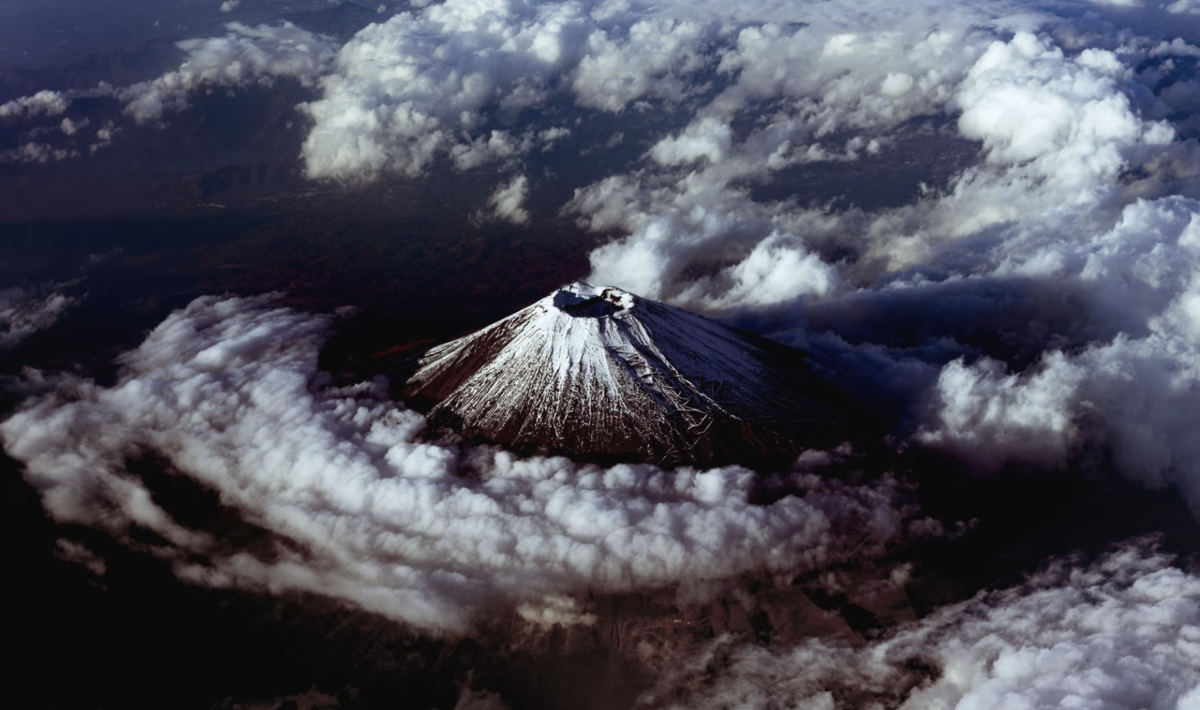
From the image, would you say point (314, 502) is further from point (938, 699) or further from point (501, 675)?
point (938, 699)

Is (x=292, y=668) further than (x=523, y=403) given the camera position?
No

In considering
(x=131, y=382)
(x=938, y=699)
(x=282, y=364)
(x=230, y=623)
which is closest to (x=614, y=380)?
(x=938, y=699)

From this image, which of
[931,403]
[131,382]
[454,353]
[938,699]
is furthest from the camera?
[131,382]

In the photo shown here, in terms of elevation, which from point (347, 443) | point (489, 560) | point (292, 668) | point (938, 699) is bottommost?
point (938, 699)

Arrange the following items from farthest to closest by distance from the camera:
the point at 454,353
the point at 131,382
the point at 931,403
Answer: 1. the point at 131,382
2. the point at 931,403
3. the point at 454,353

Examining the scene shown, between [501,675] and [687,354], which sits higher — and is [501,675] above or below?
below

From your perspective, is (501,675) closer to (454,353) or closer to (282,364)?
(454,353)
